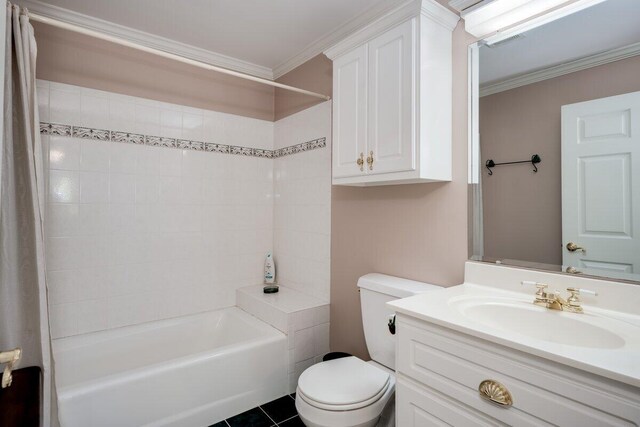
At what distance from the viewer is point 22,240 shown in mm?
1352

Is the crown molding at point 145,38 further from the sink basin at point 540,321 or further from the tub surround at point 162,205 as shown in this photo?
the sink basin at point 540,321

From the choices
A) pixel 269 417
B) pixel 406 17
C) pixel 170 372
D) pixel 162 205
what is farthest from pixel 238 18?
pixel 269 417

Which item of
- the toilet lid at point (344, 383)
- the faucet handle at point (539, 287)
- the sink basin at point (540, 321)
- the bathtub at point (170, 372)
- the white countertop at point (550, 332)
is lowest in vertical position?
the bathtub at point (170, 372)

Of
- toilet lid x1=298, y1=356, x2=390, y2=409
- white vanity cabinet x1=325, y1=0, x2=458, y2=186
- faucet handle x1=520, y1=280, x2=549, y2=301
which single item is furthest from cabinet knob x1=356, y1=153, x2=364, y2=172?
toilet lid x1=298, y1=356, x2=390, y2=409

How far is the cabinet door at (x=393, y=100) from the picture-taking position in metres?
1.52

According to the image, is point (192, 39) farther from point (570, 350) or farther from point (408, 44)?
point (570, 350)

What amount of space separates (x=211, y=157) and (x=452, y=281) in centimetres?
193

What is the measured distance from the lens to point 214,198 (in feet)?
8.63

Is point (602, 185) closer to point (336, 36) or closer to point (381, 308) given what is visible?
point (381, 308)

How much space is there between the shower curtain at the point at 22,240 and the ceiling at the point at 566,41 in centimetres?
196

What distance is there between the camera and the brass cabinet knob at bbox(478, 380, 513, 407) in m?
0.91

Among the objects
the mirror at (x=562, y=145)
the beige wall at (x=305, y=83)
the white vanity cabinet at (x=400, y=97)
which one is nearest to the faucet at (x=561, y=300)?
the mirror at (x=562, y=145)

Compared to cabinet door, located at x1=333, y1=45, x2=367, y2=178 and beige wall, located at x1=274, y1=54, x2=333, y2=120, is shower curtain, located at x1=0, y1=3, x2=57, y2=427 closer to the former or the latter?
cabinet door, located at x1=333, y1=45, x2=367, y2=178

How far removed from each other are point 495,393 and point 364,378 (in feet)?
2.42
